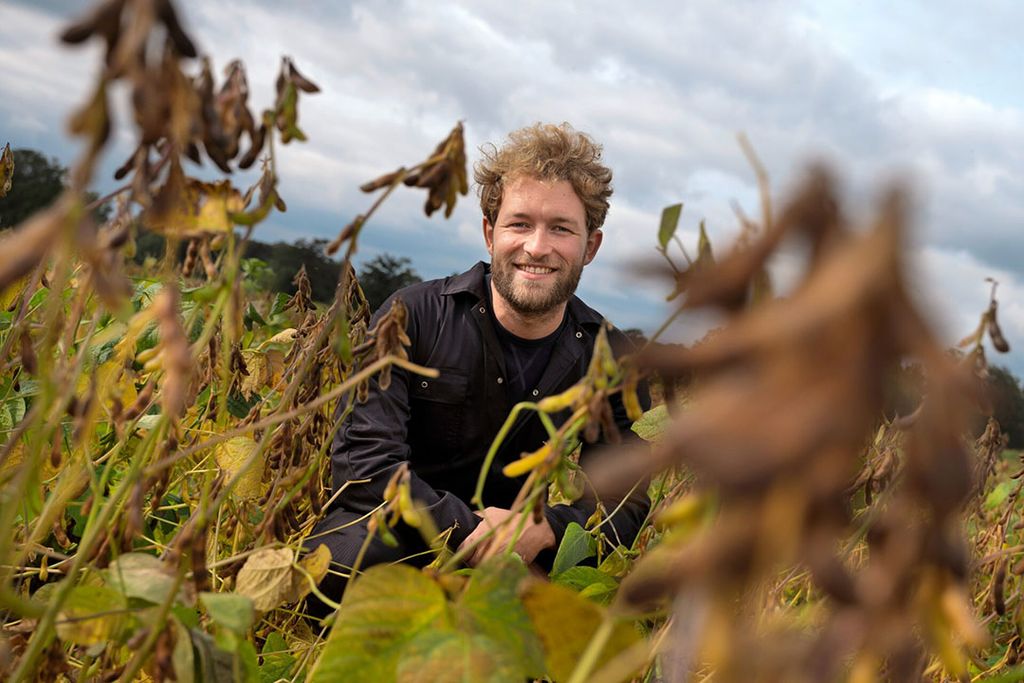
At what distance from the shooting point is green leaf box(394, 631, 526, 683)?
2.68 ft

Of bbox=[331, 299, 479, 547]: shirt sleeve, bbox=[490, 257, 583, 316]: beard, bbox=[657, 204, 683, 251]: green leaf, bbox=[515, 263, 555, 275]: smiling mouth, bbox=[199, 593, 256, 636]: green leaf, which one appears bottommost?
bbox=[331, 299, 479, 547]: shirt sleeve

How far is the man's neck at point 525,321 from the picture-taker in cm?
351

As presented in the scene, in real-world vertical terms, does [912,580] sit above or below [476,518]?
above

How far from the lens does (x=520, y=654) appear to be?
902mm

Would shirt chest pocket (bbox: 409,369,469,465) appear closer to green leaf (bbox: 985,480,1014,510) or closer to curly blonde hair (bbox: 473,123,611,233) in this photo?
curly blonde hair (bbox: 473,123,611,233)

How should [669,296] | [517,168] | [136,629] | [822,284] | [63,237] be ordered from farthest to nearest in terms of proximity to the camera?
[517,168]
[136,629]
[669,296]
[63,237]
[822,284]

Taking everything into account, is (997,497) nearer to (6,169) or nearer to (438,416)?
(438,416)

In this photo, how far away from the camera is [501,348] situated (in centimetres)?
351

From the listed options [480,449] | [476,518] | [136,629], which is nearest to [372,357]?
[136,629]

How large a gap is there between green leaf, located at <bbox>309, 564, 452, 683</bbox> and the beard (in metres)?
2.47

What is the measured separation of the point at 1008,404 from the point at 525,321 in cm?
281

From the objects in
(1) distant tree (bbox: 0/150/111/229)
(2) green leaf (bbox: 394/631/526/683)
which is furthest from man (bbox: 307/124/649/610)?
(1) distant tree (bbox: 0/150/111/229)

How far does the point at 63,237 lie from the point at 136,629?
58 cm

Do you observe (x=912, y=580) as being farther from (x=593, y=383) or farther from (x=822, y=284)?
(x=593, y=383)
